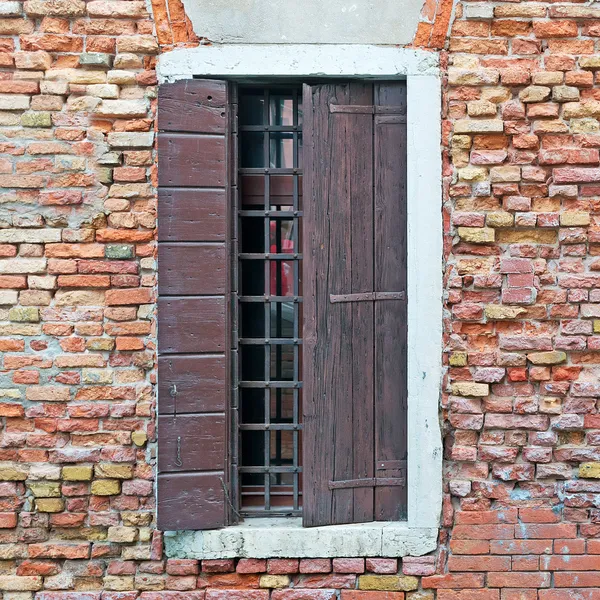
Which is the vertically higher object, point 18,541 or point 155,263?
point 155,263

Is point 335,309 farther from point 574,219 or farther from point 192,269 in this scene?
point 574,219

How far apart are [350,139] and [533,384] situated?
1499 mm

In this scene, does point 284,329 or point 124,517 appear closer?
point 124,517

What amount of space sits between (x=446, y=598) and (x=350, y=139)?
2.30 metres

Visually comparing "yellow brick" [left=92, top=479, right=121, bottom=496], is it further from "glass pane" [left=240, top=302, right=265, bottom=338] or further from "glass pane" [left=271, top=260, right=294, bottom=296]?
"glass pane" [left=271, top=260, right=294, bottom=296]

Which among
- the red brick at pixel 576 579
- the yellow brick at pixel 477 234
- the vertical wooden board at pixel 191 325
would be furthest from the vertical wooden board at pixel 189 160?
the red brick at pixel 576 579

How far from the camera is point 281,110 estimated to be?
3.15 meters

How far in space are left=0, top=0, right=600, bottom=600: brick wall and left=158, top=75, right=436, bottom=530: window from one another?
19 centimetres

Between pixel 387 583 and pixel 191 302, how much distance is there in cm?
167

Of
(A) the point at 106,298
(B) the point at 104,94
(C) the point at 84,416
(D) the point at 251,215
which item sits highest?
(B) the point at 104,94

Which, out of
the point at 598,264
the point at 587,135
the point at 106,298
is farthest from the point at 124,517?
the point at 587,135

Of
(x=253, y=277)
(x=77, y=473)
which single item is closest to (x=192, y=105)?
(x=253, y=277)

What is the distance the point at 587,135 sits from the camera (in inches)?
115

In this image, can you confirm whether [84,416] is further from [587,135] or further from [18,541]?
[587,135]
